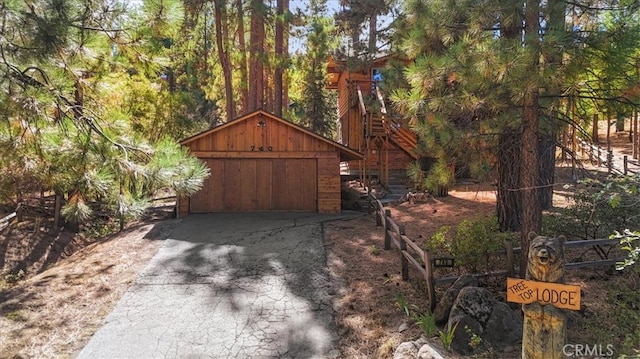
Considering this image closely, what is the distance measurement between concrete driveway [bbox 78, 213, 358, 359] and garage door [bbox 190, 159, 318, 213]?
9.67 ft

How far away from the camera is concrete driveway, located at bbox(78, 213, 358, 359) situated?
213 inches

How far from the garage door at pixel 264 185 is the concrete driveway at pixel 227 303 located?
2947 millimetres

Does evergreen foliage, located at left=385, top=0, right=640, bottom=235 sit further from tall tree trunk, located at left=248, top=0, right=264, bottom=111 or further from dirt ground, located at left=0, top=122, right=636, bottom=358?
tall tree trunk, located at left=248, top=0, right=264, bottom=111

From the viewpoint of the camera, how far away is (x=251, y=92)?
1791cm

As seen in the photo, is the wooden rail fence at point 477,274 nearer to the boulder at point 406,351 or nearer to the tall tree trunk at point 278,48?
the boulder at point 406,351

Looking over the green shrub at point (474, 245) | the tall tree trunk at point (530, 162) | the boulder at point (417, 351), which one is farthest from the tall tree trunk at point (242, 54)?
the boulder at point (417, 351)

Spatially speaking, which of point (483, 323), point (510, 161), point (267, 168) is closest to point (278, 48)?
point (267, 168)

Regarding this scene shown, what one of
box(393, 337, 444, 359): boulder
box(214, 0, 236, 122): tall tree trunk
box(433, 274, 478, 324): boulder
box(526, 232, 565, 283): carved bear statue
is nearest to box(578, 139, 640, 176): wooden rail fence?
box(433, 274, 478, 324): boulder

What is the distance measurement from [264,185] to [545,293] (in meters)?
10.6

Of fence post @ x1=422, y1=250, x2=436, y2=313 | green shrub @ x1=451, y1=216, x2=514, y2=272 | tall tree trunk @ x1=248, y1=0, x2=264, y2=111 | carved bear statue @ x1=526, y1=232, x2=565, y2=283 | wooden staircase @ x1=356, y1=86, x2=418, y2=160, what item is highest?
tall tree trunk @ x1=248, y1=0, x2=264, y2=111

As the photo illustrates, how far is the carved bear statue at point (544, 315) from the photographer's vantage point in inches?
140

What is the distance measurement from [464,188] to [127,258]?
11902mm

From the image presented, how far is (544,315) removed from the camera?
3.57 m

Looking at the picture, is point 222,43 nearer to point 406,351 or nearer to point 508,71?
point 508,71
